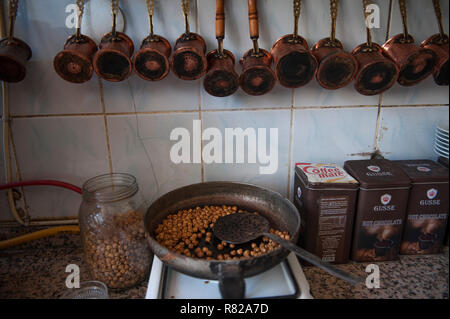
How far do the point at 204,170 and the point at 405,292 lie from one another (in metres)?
0.56

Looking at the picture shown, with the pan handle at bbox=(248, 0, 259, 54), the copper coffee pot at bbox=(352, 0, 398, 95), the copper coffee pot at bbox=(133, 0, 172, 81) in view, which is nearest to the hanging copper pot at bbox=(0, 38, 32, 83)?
the copper coffee pot at bbox=(133, 0, 172, 81)

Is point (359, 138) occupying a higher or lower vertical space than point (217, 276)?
higher

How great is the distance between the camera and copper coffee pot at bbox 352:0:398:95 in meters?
0.73

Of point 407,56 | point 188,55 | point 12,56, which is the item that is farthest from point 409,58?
point 12,56

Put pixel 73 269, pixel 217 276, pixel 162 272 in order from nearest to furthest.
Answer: pixel 217 276 < pixel 162 272 < pixel 73 269

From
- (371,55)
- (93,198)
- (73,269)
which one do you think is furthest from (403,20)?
(73,269)

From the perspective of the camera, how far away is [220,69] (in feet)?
2.37

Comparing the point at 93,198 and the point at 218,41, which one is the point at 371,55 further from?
the point at 93,198

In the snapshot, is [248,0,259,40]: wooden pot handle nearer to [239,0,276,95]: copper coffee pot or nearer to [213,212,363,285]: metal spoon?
[239,0,276,95]: copper coffee pot

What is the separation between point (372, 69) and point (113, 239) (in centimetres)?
70

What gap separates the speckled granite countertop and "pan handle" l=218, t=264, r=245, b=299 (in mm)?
247

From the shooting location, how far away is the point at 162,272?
67 centimetres

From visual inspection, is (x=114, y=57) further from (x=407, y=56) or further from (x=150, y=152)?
(x=407, y=56)

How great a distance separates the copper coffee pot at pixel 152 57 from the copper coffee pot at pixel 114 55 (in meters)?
0.02
